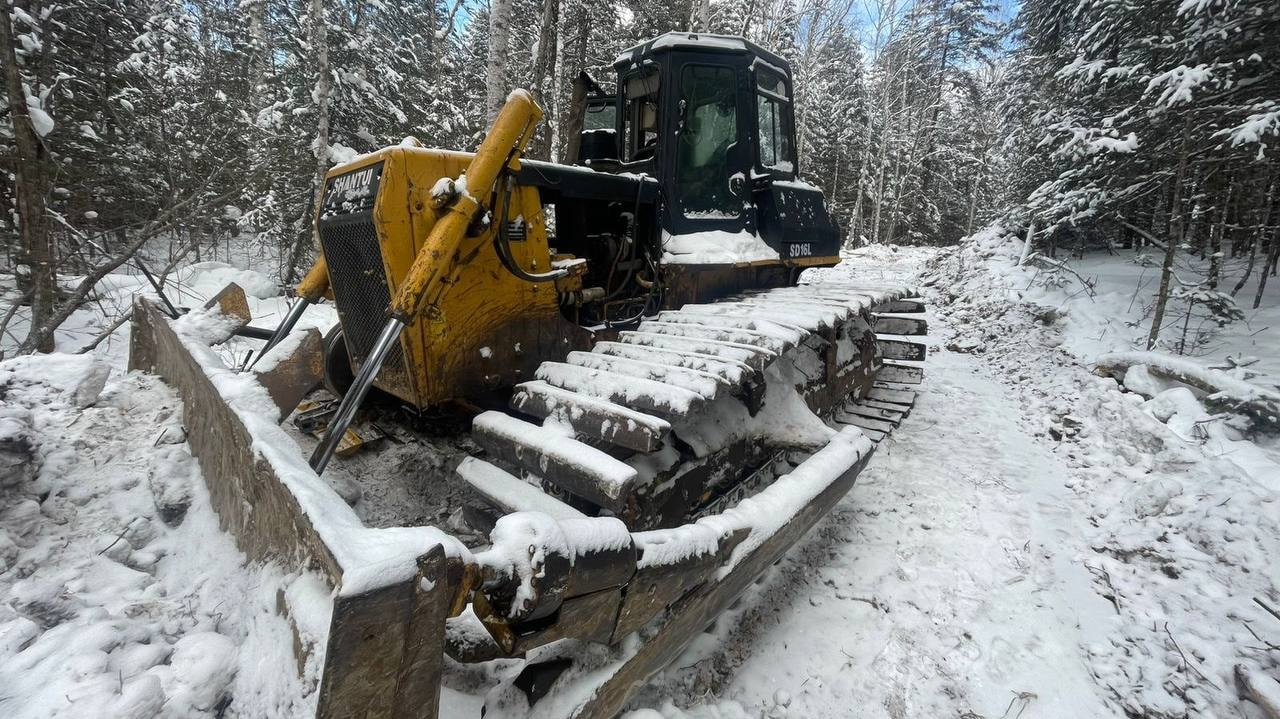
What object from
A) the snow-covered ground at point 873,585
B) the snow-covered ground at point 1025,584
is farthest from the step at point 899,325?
the snow-covered ground at point 873,585

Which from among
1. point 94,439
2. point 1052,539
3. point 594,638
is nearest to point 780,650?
point 594,638

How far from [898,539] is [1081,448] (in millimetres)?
2337

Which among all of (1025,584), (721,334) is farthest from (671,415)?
(1025,584)

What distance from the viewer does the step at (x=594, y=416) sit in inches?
77.9

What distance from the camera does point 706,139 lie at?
4055 mm

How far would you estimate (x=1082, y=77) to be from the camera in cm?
725

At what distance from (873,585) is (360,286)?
2.84m

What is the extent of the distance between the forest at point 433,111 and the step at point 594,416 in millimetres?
3237

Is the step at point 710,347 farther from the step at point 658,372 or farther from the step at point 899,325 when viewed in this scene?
the step at point 899,325

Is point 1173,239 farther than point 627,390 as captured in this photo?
Yes

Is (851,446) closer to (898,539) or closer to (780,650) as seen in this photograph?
(898,539)

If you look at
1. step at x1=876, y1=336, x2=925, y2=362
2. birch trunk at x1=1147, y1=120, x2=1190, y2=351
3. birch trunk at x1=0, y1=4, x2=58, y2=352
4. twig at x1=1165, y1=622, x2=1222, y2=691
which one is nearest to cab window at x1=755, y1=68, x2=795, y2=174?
step at x1=876, y1=336, x2=925, y2=362

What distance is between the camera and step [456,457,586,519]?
78.7 inches

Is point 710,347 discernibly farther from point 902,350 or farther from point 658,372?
point 902,350
